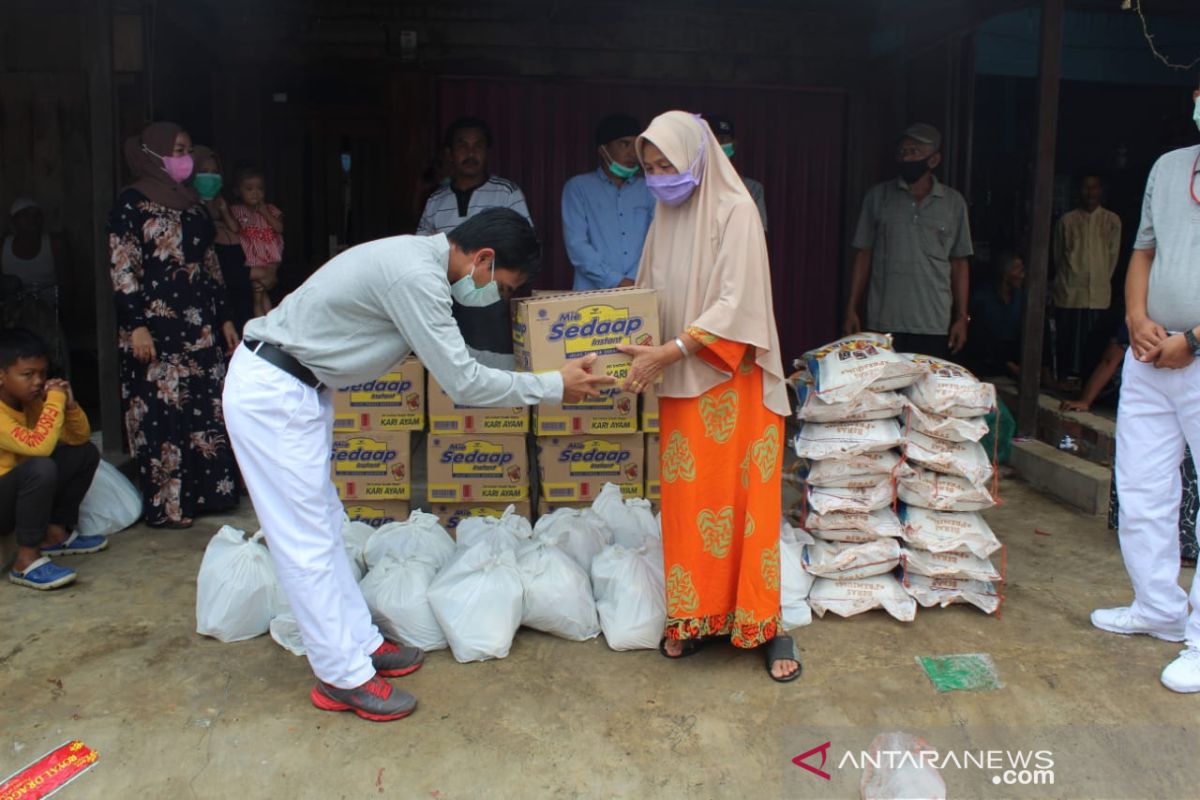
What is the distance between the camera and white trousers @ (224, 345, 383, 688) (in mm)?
2803

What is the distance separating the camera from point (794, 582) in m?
3.68

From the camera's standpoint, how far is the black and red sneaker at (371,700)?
2.96 meters

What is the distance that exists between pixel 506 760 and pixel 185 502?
2.65 meters

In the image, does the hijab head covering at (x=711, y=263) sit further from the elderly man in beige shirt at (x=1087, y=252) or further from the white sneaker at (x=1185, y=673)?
the elderly man in beige shirt at (x=1087, y=252)

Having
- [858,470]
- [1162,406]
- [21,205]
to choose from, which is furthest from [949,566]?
[21,205]

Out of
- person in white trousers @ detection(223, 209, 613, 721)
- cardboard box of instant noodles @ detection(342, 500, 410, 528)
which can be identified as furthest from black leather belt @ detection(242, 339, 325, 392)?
cardboard box of instant noodles @ detection(342, 500, 410, 528)

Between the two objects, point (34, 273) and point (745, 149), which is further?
point (745, 149)

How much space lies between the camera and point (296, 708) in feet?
9.97

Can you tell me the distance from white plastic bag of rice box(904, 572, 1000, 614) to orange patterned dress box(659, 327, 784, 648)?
74 cm

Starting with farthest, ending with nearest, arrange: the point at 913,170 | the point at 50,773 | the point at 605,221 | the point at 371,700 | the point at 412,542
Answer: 1. the point at 913,170
2. the point at 605,221
3. the point at 412,542
4. the point at 371,700
5. the point at 50,773

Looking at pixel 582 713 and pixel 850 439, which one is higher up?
pixel 850 439

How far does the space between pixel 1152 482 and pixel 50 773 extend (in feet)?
11.9

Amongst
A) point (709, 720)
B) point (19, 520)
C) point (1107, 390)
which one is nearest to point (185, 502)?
point (19, 520)

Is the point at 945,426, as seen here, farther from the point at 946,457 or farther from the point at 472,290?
the point at 472,290
